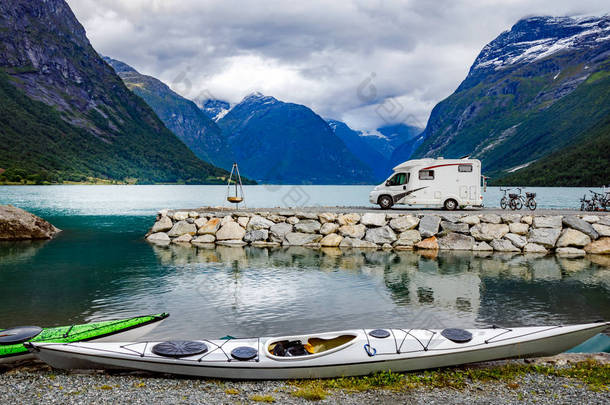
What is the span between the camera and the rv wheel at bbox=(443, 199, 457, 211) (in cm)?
3000

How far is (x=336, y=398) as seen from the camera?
7266 millimetres

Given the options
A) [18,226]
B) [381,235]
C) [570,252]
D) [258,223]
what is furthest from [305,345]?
[18,226]

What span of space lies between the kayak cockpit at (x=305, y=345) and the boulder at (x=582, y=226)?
23.1 metres

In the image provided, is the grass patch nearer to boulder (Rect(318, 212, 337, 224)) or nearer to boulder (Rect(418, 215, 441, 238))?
boulder (Rect(318, 212, 337, 224))

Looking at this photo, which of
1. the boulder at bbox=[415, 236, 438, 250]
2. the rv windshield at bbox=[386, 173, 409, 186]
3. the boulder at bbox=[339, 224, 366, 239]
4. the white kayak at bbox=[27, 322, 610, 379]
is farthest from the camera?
the rv windshield at bbox=[386, 173, 409, 186]

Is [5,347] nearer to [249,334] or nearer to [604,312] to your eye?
[249,334]

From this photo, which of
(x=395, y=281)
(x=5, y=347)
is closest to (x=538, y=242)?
(x=395, y=281)

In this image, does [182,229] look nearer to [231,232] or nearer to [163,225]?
[163,225]

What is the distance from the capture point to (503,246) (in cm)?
2620

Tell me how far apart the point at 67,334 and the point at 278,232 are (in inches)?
802

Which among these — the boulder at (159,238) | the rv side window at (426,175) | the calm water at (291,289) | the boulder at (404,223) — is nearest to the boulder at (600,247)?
the calm water at (291,289)

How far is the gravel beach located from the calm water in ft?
11.9

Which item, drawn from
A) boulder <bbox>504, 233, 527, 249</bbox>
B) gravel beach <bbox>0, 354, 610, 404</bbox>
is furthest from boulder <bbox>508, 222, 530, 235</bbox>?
gravel beach <bbox>0, 354, 610, 404</bbox>

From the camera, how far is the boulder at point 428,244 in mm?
26797
